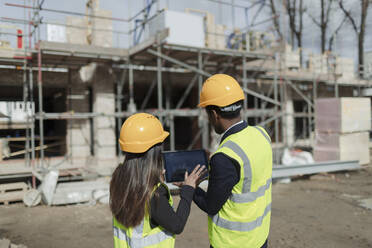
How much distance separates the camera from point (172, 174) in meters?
2.28

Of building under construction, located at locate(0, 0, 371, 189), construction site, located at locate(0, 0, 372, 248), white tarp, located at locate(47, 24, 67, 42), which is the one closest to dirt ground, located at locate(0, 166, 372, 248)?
construction site, located at locate(0, 0, 372, 248)

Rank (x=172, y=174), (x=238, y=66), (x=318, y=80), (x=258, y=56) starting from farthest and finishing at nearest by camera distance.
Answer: (x=318, y=80) → (x=238, y=66) → (x=258, y=56) → (x=172, y=174)

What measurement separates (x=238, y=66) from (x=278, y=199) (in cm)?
590

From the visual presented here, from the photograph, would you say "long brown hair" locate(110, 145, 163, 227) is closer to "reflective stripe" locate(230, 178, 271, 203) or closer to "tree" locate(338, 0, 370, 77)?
"reflective stripe" locate(230, 178, 271, 203)

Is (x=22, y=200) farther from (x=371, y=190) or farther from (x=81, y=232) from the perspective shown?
(x=371, y=190)

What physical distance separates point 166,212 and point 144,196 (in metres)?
0.15

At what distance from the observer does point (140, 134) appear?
1.87m

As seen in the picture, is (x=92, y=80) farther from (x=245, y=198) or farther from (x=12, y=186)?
(x=245, y=198)

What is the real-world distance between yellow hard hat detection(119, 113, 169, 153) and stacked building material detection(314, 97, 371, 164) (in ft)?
30.9

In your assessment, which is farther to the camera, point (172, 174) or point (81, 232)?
point (81, 232)

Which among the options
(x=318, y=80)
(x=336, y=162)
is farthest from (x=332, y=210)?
(x=318, y=80)

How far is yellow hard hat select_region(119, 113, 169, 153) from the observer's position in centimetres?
185

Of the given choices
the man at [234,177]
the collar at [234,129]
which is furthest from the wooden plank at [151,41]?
the collar at [234,129]

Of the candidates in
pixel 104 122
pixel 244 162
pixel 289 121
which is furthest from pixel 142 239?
pixel 289 121
